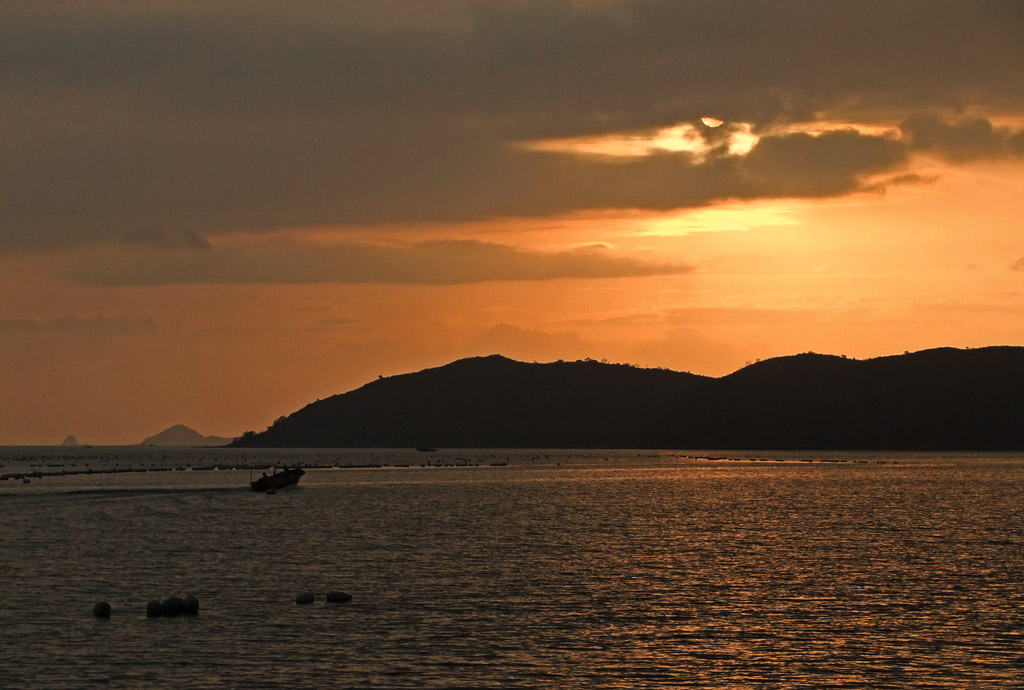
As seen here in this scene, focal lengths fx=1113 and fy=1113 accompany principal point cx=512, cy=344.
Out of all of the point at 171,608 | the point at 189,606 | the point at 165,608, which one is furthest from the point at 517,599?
the point at 165,608

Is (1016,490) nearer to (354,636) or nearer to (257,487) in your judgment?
(257,487)

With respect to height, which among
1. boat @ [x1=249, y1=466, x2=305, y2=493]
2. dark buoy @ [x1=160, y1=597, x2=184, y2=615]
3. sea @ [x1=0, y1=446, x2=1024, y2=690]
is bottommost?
sea @ [x1=0, y1=446, x2=1024, y2=690]

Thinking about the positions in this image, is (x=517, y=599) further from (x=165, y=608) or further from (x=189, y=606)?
(x=165, y=608)

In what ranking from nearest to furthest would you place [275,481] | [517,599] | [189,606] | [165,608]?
[165,608] < [189,606] < [517,599] < [275,481]

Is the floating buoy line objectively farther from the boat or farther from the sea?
the boat

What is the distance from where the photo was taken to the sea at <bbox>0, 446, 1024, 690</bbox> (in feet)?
133

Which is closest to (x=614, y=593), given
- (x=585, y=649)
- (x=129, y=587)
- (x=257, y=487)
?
(x=585, y=649)

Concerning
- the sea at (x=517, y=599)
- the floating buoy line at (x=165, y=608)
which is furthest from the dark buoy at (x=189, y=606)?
the sea at (x=517, y=599)

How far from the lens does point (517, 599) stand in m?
56.2

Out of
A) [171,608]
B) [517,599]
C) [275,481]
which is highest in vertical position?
[275,481]

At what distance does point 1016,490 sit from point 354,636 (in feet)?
455

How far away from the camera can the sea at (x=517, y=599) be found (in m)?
40.6

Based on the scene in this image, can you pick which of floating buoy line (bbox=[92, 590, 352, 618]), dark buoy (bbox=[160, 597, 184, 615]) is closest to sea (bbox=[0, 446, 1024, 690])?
floating buoy line (bbox=[92, 590, 352, 618])

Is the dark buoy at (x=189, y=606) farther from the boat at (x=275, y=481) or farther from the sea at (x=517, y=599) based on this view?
the boat at (x=275, y=481)
